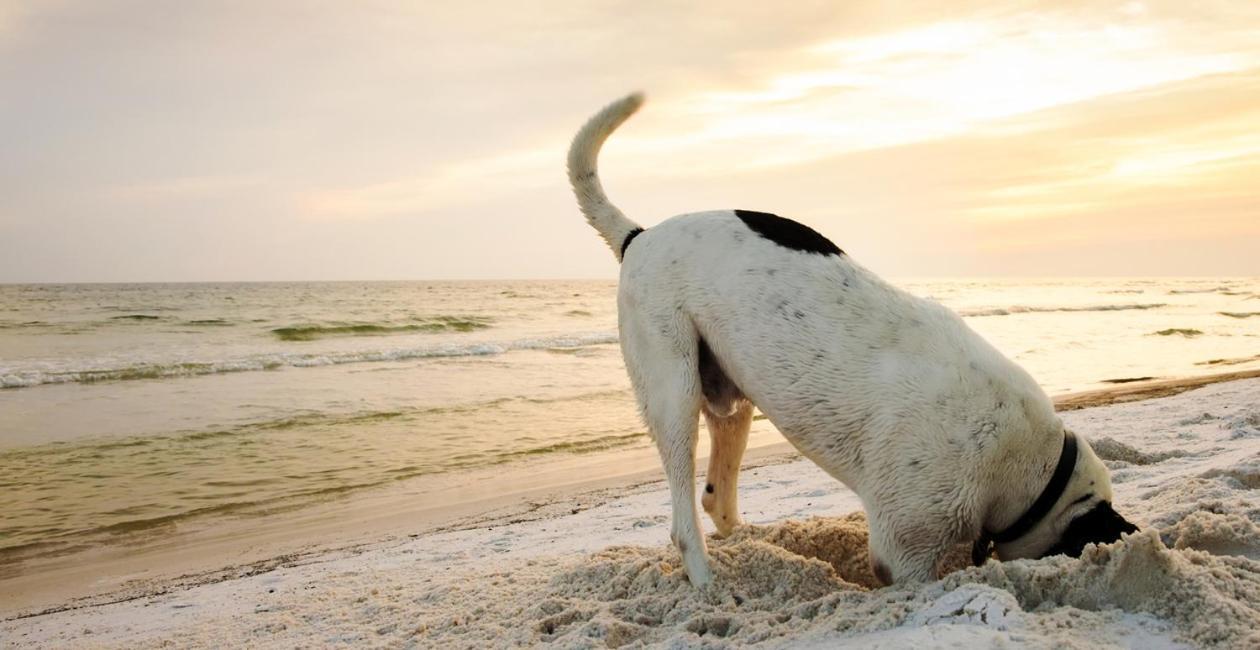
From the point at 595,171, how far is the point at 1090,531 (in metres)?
2.59

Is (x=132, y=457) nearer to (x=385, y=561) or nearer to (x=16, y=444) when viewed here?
(x=16, y=444)

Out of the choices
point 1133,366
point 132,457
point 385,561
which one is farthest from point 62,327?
point 1133,366

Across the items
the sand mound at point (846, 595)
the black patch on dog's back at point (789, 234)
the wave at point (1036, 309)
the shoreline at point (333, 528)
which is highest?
the black patch on dog's back at point (789, 234)

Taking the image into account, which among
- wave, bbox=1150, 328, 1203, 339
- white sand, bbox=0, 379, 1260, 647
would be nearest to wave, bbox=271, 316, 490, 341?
wave, bbox=1150, 328, 1203, 339

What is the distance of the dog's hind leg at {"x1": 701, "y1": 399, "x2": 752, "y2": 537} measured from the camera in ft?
13.1

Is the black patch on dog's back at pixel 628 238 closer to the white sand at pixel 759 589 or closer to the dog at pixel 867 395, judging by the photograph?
the dog at pixel 867 395

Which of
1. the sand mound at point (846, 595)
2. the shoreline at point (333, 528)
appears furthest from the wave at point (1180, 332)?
the sand mound at point (846, 595)

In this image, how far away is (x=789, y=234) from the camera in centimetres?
344

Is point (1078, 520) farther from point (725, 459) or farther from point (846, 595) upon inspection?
point (725, 459)

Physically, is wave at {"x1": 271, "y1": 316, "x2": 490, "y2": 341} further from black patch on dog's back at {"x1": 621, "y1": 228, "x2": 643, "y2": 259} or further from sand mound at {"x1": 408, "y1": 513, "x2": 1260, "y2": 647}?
sand mound at {"x1": 408, "y1": 513, "x2": 1260, "y2": 647}

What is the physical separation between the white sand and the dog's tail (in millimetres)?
1595

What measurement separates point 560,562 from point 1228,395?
7761 millimetres

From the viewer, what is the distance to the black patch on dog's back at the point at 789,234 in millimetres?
3381

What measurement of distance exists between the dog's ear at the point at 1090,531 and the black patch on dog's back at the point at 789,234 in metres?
1.30
